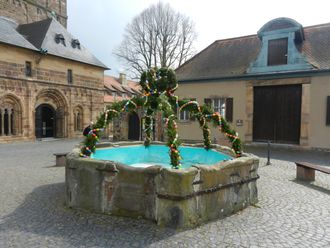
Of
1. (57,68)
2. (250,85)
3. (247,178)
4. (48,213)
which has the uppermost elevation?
(57,68)

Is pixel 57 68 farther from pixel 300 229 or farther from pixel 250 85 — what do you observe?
pixel 300 229

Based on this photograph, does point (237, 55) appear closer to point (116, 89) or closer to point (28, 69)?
point (28, 69)

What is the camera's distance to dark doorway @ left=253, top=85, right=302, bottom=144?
13570 millimetres

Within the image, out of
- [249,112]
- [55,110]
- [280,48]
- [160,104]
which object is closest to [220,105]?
Result: [249,112]

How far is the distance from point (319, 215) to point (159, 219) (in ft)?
→ 9.62

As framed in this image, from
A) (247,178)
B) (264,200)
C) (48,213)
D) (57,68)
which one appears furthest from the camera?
(57,68)

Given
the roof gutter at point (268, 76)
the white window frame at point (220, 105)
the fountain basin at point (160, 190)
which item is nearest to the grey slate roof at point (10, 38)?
the roof gutter at point (268, 76)

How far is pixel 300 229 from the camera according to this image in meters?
3.99

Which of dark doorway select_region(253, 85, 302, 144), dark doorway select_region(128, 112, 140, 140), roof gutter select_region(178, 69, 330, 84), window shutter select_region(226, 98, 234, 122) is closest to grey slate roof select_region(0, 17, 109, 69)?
dark doorway select_region(128, 112, 140, 140)

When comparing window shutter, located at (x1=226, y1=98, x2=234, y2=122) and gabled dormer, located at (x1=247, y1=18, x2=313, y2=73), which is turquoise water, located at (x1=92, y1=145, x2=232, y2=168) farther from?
gabled dormer, located at (x1=247, y1=18, x2=313, y2=73)

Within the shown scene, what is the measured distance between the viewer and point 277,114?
14.2 meters

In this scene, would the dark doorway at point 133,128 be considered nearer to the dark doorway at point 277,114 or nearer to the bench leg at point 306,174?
the dark doorway at point 277,114

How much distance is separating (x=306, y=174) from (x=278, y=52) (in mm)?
8986

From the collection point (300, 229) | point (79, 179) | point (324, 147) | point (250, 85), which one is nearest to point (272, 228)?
point (300, 229)
